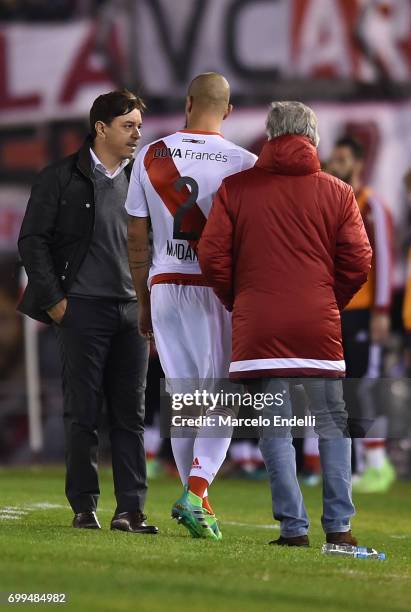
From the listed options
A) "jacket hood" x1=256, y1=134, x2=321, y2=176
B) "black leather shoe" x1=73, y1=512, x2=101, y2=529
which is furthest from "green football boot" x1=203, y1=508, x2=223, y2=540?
"jacket hood" x1=256, y1=134, x2=321, y2=176

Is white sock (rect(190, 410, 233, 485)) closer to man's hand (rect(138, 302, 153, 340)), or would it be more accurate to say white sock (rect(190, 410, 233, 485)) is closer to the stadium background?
man's hand (rect(138, 302, 153, 340))

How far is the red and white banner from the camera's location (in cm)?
1720

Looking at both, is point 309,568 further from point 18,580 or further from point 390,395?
point 390,395

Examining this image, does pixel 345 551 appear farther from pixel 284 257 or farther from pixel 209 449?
pixel 284 257

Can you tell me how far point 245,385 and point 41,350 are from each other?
1015cm

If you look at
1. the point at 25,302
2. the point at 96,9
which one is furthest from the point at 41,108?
Answer: the point at 25,302

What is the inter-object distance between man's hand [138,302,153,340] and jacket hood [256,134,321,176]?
A: 0.97m

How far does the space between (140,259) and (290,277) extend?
864 mm

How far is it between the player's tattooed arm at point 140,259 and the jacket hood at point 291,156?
2.44 ft

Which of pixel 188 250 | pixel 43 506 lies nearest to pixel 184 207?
pixel 188 250

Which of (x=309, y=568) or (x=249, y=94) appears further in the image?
(x=249, y=94)

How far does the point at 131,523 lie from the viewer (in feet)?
27.8

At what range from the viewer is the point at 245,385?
25.8ft

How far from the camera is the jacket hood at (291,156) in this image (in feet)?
25.5
